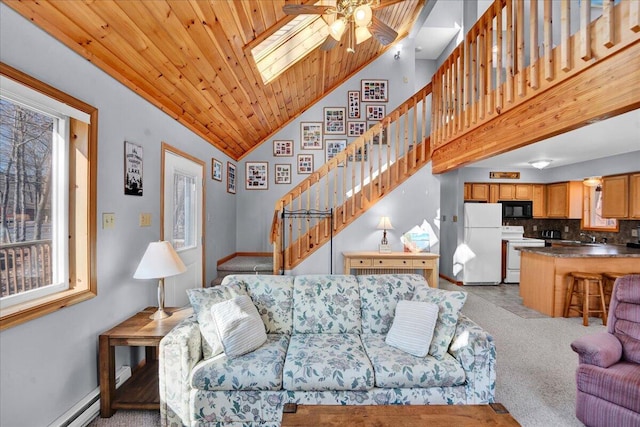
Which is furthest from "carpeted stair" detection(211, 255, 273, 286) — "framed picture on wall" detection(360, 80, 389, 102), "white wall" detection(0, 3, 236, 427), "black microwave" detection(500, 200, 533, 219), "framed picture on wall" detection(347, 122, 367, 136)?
"black microwave" detection(500, 200, 533, 219)

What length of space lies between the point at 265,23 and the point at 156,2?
1076 mm

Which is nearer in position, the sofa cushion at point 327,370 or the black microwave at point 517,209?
the sofa cushion at point 327,370

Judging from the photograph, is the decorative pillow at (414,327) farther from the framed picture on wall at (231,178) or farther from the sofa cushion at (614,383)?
the framed picture on wall at (231,178)

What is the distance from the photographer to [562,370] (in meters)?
2.68

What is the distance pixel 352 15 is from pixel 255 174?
355cm

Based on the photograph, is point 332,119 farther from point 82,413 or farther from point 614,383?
point 82,413

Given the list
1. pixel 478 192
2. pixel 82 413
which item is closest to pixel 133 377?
pixel 82 413

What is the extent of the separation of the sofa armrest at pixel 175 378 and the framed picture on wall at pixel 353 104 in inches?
194

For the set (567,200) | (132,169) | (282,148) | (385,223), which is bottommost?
(385,223)

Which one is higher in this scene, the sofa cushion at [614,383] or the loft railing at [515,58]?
the loft railing at [515,58]

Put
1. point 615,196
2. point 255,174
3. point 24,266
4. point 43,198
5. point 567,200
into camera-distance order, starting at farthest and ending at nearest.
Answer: point 567,200
point 255,174
point 615,196
point 43,198
point 24,266

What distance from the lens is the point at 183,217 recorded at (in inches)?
138

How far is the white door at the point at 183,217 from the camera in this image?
3.06m

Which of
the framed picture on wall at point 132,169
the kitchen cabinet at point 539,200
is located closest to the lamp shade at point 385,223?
the framed picture on wall at point 132,169
